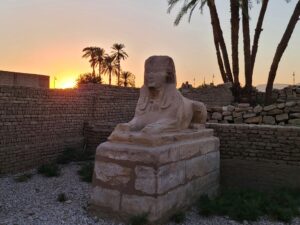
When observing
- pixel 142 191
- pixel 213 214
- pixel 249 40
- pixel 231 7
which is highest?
pixel 231 7

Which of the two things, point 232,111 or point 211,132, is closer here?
point 211,132

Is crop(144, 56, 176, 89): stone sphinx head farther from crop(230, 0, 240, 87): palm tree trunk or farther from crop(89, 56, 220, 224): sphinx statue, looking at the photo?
crop(230, 0, 240, 87): palm tree trunk

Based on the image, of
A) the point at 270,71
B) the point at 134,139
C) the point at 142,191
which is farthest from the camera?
the point at 270,71

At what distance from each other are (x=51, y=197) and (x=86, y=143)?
397 centimetres

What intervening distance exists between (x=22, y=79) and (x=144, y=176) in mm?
7121

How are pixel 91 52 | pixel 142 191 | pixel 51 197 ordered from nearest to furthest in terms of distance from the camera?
pixel 142 191 < pixel 51 197 < pixel 91 52

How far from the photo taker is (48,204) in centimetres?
573

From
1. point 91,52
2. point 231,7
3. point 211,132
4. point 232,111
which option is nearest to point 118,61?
point 91,52

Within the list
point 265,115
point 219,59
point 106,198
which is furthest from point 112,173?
point 219,59

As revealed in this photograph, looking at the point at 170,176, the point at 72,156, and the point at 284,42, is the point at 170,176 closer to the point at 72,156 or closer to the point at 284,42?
the point at 72,156

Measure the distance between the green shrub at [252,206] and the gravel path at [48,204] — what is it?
0.14 meters

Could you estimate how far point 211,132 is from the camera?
706cm

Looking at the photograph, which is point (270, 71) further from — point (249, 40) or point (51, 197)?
point (51, 197)

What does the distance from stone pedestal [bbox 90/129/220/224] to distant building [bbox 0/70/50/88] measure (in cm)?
580
